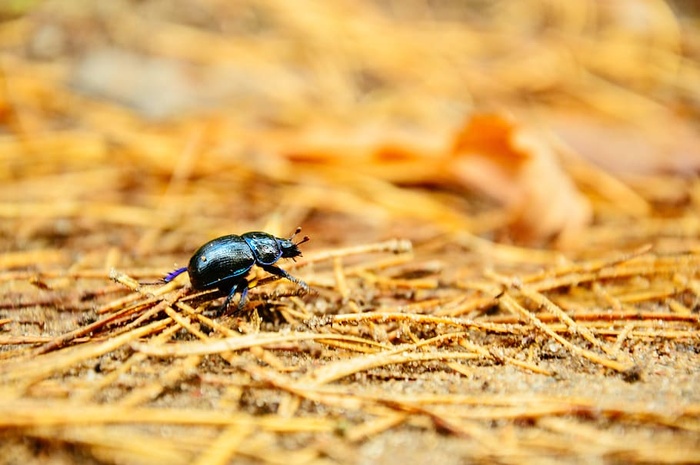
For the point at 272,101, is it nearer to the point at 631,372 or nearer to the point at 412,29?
the point at 412,29

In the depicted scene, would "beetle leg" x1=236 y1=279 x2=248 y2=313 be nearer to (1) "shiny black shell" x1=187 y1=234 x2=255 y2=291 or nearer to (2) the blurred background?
(1) "shiny black shell" x1=187 y1=234 x2=255 y2=291

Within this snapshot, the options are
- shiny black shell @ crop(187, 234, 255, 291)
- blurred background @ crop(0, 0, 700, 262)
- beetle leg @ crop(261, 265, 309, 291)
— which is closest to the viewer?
shiny black shell @ crop(187, 234, 255, 291)

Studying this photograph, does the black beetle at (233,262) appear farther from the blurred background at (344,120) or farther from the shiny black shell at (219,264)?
the blurred background at (344,120)

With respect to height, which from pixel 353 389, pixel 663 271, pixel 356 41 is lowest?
pixel 353 389

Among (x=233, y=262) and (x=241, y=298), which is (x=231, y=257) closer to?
(x=233, y=262)

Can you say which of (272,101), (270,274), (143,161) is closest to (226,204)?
(143,161)

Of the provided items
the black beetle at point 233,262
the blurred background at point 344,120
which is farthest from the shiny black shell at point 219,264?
the blurred background at point 344,120

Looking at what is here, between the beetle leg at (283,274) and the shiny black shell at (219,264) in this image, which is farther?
the beetle leg at (283,274)

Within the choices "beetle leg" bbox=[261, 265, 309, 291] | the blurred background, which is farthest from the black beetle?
the blurred background

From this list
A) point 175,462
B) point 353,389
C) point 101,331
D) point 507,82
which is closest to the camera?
point 175,462
